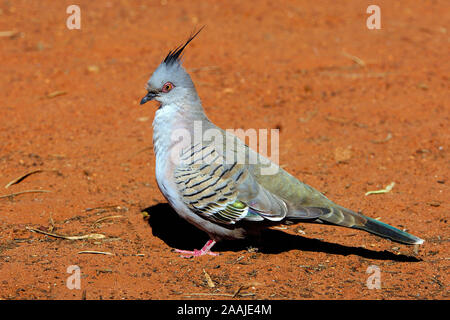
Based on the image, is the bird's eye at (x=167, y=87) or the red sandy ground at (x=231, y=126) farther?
the bird's eye at (x=167, y=87)

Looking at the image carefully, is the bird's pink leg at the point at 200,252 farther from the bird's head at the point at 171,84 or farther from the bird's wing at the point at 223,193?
the bird's head at the point at 171,84

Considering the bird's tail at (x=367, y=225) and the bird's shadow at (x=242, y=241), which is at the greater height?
the bird's tail at (x=367, y=225)

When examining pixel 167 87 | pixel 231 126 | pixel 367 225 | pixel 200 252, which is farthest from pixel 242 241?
pixel 231 126

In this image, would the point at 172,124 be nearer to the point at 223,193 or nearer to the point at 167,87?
the point at 167,87

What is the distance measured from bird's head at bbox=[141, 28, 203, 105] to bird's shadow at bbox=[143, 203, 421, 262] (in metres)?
1.36

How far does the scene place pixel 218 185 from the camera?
525cm

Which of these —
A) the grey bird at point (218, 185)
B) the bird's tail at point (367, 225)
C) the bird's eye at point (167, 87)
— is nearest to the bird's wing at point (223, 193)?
the grey bird at point (218, 185)

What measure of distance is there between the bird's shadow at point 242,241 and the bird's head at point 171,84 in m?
1.36

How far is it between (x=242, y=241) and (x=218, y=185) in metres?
1.09

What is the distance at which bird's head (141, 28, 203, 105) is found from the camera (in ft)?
18.3

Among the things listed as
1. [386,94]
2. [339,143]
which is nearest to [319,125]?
[339,143]

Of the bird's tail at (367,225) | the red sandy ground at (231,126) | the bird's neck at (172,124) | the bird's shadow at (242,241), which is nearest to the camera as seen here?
the red sandy ground at (231,126)

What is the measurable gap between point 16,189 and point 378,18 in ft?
28.7

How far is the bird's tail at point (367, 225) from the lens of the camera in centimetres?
518
